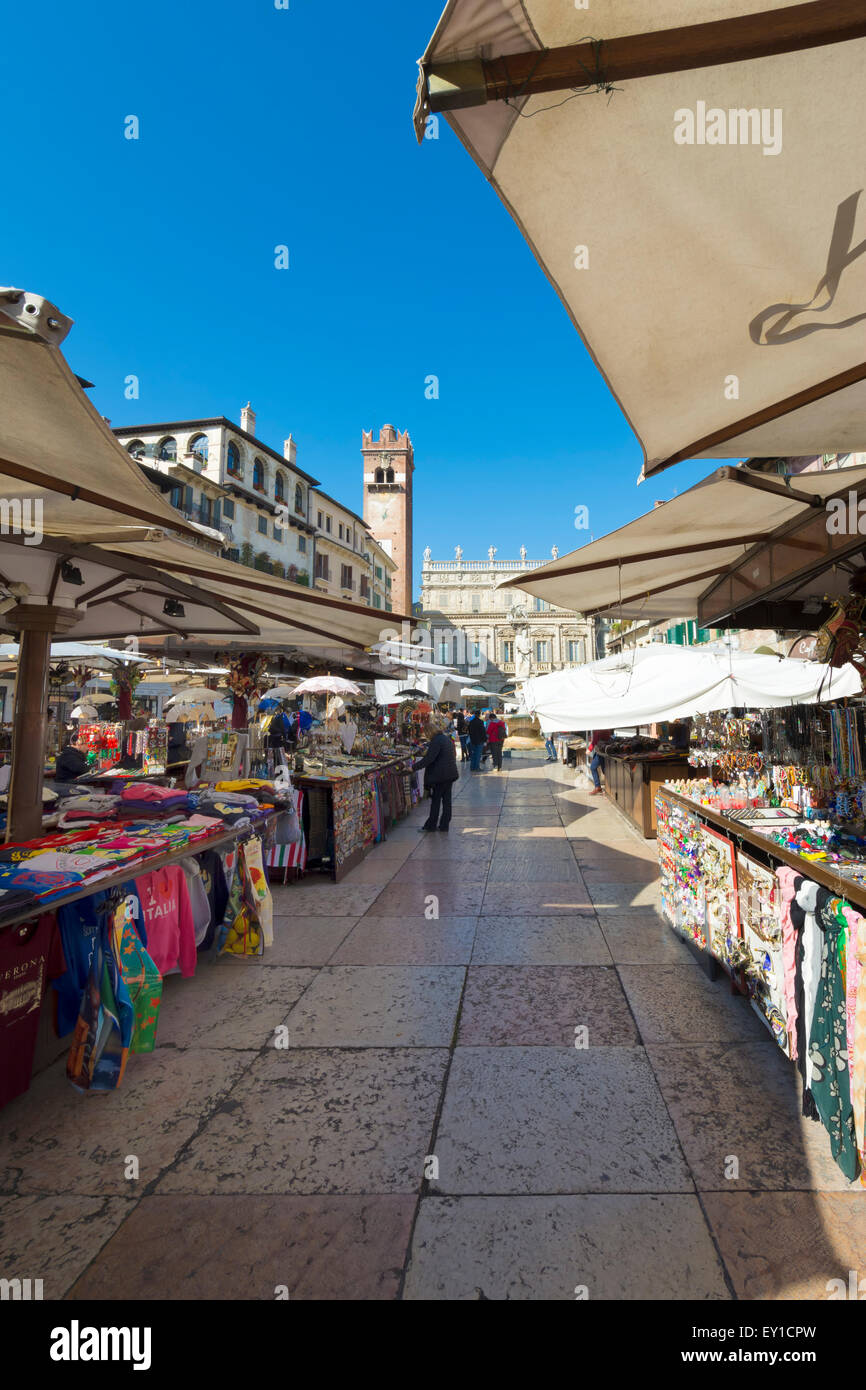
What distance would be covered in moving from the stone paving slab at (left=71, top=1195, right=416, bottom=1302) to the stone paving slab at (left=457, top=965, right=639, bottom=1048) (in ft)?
4.31

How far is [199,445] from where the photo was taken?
32.6 m

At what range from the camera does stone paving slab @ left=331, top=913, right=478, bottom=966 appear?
4691 mm

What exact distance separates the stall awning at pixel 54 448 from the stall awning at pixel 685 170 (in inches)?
47.2

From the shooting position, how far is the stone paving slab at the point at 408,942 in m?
4.69

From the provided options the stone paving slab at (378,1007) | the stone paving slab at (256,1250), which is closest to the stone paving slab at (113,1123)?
the stone paving slab at (256,1250)

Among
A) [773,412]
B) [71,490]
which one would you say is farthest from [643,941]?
[71,490]

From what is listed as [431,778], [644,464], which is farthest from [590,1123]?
[431,778]

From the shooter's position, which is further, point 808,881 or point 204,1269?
point 808,881

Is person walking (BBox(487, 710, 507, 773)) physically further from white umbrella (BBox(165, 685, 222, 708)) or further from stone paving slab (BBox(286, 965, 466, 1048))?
stone paving slab (BBox(286, 965, 466, 1048))

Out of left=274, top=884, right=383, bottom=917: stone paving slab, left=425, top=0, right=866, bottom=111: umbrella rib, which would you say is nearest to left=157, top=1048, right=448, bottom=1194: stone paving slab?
left=274, top=884, right=383, bottom=917: stone paving slab

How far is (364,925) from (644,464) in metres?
4.36

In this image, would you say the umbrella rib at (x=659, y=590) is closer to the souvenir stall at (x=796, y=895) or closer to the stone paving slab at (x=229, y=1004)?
the souvenir stall at (x=796, y=895)
